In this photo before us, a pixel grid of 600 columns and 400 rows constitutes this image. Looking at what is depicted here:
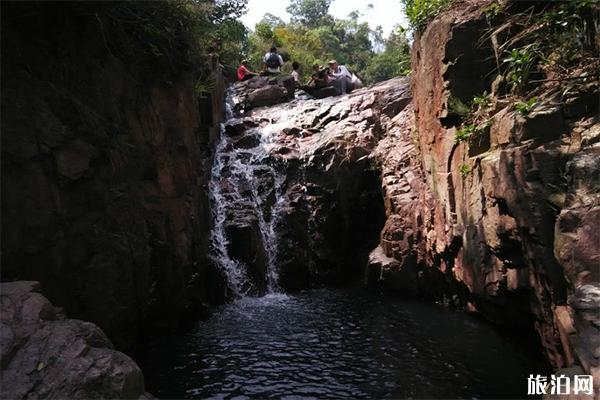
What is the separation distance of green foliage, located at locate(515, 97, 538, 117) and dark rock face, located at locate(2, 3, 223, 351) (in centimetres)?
560

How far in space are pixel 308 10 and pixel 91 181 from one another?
5217 centimetres

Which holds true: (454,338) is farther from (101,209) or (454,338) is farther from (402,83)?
(402,83)

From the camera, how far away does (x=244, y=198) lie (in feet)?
39.7

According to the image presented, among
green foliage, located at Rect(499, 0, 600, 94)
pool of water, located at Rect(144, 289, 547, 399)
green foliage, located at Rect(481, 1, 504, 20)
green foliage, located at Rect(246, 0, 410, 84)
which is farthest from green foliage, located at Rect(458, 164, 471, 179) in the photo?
green foliage, located at Rect(246, 0, 410, 84)

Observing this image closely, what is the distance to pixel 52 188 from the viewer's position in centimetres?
577

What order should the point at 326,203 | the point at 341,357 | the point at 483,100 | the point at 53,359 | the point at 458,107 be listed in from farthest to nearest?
the point at 326,203 < the point at 458,107 < the point at 483,100 < the point at 341,357 < the point at 53,359

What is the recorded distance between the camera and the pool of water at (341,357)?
19.8ft

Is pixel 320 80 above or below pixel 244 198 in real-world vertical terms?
above

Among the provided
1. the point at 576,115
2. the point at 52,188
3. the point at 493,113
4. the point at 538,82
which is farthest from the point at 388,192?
the point at 52,188

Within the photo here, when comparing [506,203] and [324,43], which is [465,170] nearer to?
[506,203]

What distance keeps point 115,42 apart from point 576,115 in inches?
258

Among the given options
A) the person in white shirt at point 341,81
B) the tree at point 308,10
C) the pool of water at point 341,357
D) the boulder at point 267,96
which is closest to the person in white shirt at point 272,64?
the boulder at point 267,96

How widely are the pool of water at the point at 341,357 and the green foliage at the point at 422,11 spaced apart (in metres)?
5.66

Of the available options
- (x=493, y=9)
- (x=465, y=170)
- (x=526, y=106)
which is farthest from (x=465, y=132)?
(x=493, y=9)
